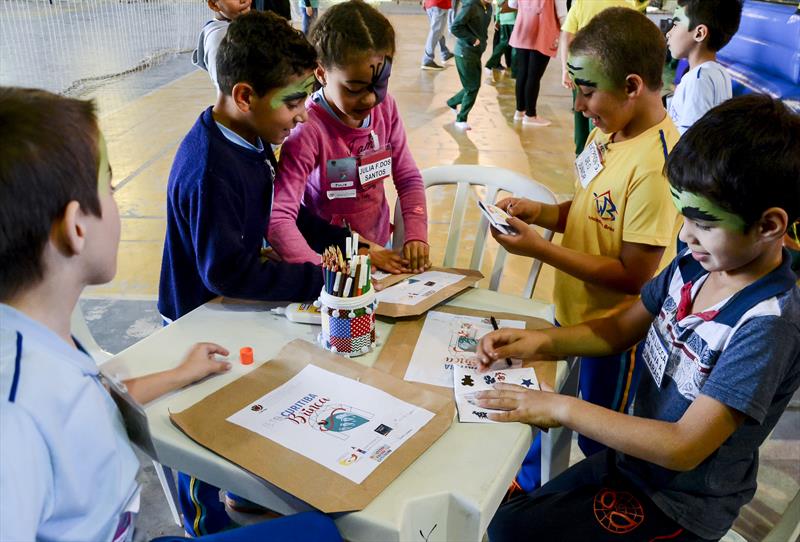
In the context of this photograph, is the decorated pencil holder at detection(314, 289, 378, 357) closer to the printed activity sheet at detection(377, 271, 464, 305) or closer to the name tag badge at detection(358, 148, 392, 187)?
the printed activity sheet at detection(377, 271, 464, 305)

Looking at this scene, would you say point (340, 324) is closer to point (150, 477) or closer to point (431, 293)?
point (431, 293)

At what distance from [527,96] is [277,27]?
4.64 metres

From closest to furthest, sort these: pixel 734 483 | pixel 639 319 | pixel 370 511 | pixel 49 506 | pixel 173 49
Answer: pixel 49 506 → pixel 370 511 → pixel 734 483 → pixel 639 319 → pixel 173 49

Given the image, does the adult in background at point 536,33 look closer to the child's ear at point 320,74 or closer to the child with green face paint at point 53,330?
the child's ear at point 320,74

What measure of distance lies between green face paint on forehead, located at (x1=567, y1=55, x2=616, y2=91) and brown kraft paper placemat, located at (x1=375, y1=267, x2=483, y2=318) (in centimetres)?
51

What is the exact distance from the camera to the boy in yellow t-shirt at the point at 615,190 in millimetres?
1391

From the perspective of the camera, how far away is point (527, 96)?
5641 millimetres

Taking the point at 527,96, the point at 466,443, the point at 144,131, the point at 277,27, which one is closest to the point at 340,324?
the point at 466,443

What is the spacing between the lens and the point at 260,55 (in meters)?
1.31

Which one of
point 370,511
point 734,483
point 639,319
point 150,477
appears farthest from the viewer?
point 150,477

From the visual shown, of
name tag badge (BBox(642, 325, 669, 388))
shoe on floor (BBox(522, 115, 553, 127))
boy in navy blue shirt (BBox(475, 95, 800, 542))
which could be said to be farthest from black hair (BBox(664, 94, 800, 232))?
shoe on floor (BBox(522, 115, 553, 127))

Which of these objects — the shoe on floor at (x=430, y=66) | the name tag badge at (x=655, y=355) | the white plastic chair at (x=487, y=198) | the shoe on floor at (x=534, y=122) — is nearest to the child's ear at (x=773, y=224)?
the name tag badge at (x=655, y=355)

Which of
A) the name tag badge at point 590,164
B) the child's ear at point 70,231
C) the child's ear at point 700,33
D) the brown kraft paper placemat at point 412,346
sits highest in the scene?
the child's ear at point 700,33

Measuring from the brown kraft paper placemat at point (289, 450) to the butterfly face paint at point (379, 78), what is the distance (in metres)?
0.70
